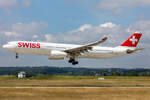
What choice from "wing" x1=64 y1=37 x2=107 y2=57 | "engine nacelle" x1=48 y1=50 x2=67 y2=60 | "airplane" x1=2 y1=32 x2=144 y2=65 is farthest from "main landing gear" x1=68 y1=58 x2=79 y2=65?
"engine nacelle" x1=48 y1=50 x2=67 y2=60

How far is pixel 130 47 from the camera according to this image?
63781mm

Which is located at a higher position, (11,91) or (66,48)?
(66,48)

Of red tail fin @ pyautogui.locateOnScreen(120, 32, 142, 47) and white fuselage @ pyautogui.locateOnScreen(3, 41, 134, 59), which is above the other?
red tail fin @ pyautogui.locateOnScreen(120, 32, 142, 47)

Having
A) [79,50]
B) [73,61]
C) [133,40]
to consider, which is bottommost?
[73,61]

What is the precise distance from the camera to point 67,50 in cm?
5422

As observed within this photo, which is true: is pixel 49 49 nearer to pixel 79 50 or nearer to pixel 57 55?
pixel 57 55

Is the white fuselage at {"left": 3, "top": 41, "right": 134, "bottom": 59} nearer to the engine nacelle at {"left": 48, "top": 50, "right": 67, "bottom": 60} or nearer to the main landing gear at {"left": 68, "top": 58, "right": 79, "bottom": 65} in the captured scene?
the engine nacelle at {"left": 48, "top": 50, "right": 67, "bottom": 60}

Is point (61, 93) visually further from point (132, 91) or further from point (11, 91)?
point (132, 91)

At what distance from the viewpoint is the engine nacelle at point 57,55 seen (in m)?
52.5

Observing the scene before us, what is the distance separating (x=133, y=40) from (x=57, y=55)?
24478 mm

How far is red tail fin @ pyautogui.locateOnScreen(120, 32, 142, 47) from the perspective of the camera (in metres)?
63.8

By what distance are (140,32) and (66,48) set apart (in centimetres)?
2443

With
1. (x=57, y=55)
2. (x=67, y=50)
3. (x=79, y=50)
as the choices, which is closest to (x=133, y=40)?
(x=79, y=50)

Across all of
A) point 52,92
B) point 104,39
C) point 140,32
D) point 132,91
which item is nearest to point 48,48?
point 104,39
